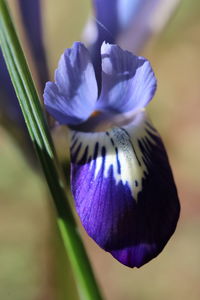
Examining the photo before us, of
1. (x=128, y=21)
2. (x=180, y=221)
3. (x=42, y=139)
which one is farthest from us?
(x=180, y=221)

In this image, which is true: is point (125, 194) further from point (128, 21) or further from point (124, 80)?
point (128, 21)

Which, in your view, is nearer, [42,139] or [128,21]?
[42,139]

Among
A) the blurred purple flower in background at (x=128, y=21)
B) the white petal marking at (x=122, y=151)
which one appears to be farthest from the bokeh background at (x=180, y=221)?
the white petal marking at (x=122, y=151)

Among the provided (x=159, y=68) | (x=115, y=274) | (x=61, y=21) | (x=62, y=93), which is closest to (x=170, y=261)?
(x=115, y=274)

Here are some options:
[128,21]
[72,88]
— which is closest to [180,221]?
[128,21]

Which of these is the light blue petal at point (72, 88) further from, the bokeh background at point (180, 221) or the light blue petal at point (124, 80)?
the bokeh background at point (180, 221)

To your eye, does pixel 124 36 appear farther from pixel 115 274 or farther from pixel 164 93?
pixel 115 274

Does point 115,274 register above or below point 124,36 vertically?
below
